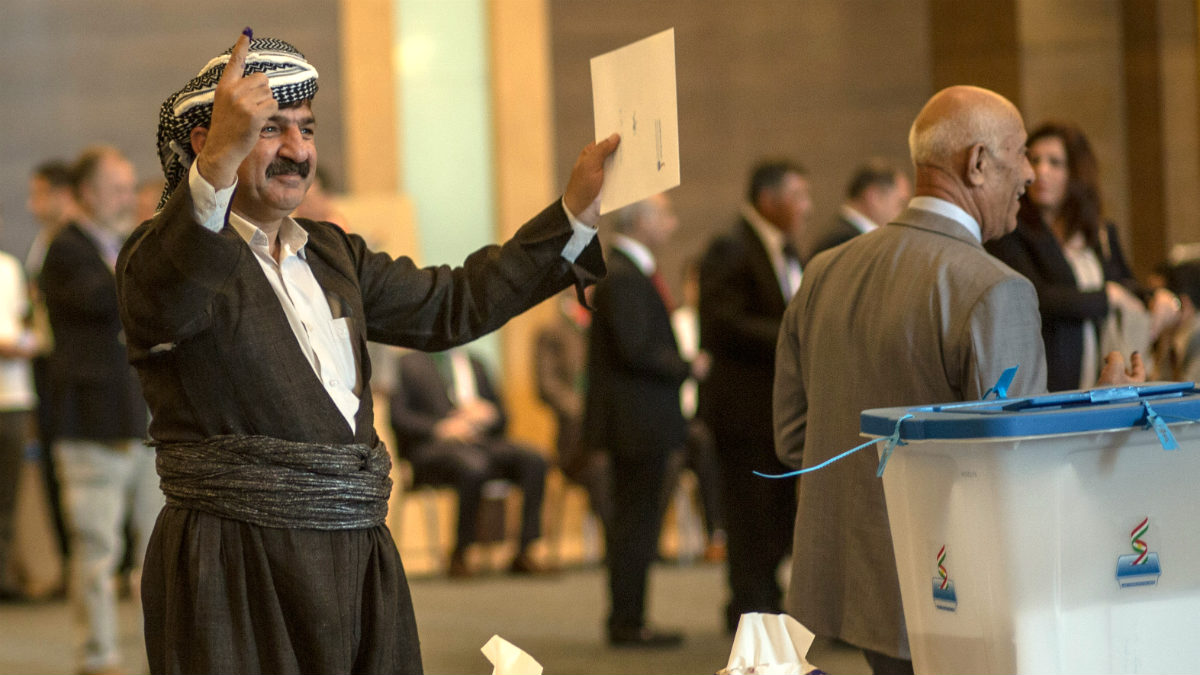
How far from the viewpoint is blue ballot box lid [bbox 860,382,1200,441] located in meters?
1.58

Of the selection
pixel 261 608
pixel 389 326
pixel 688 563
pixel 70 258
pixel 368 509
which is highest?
pixel 70 258

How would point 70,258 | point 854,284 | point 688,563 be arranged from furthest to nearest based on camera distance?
point 688,563 < point 70,258 < point 854,284

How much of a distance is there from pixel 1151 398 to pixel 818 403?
0.79m

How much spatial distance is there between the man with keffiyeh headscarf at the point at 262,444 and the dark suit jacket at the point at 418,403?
4.51 metres

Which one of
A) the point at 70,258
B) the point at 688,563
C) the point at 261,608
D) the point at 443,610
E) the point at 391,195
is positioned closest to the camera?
the point at 261,608

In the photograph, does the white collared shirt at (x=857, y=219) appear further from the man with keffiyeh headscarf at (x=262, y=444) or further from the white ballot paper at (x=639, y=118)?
the man with keffiyeh headscarf at (x=262, y=444)

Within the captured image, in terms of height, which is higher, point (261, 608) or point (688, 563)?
point (261, 608)

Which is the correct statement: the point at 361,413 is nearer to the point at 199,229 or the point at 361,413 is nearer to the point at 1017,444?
the point at 199,229

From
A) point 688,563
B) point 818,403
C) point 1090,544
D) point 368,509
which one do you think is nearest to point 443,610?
point 688,563

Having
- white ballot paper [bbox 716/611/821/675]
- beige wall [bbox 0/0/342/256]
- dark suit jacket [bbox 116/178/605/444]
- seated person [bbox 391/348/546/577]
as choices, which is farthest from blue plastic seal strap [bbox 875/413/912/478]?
beige wall [bbox 0/0/342/256]

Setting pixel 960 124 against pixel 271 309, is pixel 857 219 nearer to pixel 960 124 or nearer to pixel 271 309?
pixel 960 124

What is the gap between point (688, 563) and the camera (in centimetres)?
662

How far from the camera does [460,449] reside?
21.0ft

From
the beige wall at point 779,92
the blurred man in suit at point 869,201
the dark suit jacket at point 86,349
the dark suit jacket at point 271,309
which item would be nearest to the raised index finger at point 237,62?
the dark suit jacket at point 271,309
